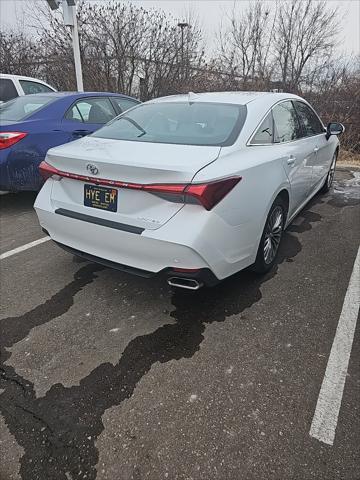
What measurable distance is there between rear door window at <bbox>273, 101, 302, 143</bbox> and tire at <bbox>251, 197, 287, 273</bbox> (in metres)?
0.61

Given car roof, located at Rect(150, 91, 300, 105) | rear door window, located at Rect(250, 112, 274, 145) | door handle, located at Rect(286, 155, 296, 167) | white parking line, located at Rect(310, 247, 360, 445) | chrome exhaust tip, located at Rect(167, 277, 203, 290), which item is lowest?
white parking line, located at Rect(310, 247, 360, 445)

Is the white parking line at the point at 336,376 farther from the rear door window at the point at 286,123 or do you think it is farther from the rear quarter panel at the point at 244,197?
the rear door window at the point at 286,123

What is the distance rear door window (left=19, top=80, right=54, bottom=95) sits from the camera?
791 centimetres

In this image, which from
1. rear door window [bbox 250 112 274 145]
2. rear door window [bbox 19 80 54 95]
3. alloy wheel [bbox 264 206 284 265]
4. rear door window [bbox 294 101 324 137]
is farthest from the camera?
rear door window [bbox 19 80 54 95]

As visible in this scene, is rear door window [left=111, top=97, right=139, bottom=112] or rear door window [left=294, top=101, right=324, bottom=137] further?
rear door window [left=111, top=97, right=139, bottom=112]

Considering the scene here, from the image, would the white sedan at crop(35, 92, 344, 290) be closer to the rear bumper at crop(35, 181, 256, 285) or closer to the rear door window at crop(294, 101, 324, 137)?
the rear bumper at crop(35, 181, 256, 285)

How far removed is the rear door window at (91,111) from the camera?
5160 millimetres

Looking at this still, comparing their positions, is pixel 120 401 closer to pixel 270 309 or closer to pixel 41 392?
pixel 41 392

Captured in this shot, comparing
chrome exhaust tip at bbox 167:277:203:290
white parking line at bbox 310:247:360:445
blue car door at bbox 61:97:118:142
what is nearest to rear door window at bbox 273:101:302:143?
white parking line at bbox 310:247:360:445

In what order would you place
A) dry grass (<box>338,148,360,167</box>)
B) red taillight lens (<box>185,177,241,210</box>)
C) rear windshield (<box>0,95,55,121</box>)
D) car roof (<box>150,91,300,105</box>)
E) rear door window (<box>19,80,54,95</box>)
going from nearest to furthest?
red taillight lens (<box>185,177,241,210</box>) < car roof (<box>150,91,300,105</box>) < rear windshield (<box>0,95,55,121</box>) < rear door window (<box>19,80,54,95</box>) < dry grass (<box>338,148,360,167</box>)

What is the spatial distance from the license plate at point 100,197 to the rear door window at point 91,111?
290 cm

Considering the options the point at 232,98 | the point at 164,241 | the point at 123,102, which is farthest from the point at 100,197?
the point at 123,102

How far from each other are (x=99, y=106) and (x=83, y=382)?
451 cm

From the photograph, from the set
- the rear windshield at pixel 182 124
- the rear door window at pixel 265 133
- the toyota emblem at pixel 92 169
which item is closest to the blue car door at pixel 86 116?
the rear windshield at pixel 182 124
